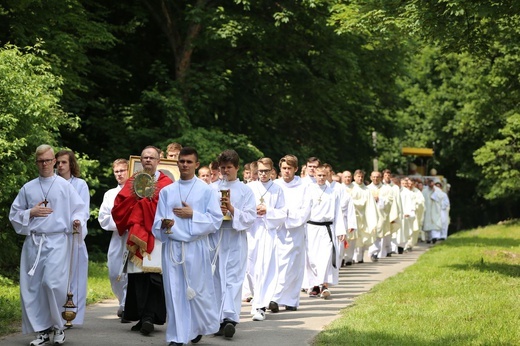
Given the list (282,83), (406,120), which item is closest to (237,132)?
(282,83)

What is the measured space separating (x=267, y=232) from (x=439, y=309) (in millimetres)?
2515

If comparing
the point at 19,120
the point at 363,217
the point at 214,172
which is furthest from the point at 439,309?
the point at 363,217

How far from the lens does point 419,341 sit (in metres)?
11.3

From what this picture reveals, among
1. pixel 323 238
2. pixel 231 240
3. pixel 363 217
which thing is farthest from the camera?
pixel 363 217

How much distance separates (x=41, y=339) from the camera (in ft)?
36.5

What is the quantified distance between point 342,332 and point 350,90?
69.1ft

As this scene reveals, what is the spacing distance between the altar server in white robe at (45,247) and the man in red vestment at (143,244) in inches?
34.3

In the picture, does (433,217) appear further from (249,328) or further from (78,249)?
(78,249)

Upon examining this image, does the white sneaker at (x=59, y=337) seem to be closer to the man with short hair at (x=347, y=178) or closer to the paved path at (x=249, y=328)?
the paved path at (x=249, y=328)

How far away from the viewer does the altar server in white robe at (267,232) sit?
14.3 metres

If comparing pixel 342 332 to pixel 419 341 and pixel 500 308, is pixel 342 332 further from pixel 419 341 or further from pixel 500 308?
pixel 500 308

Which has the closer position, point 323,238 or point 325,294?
point 325,294

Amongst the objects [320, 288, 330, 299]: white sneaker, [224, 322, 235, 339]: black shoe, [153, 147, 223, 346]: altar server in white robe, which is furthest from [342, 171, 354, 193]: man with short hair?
[153, 147, 223, 346]: altar server in white robe

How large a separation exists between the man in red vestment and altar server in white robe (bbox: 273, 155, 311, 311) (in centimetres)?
273
